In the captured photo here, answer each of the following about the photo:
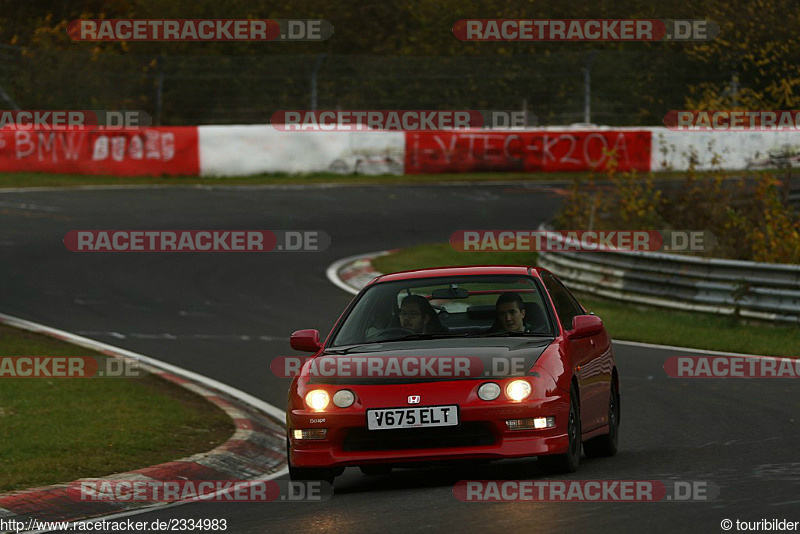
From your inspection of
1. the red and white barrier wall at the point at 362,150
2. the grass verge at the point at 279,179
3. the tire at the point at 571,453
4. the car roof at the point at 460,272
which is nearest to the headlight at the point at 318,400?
the tire at the point at 571,453

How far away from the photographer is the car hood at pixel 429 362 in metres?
8.26

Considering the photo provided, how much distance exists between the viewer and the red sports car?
26.5 feet

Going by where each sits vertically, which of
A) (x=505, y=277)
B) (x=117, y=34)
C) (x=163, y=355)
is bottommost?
(x=163, y=355)

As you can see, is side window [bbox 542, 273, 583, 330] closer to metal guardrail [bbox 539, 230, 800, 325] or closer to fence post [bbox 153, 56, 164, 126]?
metal guardrail [bbox 539, 230, 800, 325]

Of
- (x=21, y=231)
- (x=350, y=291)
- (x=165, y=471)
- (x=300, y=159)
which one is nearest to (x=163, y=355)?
(x=350, y=291)

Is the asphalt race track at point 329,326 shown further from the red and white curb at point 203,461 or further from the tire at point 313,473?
the red and white curb at point 203,461

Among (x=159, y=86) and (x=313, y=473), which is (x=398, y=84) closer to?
(x=159, y=86)

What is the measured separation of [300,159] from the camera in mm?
34625

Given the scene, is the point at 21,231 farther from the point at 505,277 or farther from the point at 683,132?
the point at 505,277

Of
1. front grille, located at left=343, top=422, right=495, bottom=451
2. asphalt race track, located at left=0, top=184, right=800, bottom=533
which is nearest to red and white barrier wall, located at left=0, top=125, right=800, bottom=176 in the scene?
asphalt race track, located at left=0, top=184, right=800, bottom=533

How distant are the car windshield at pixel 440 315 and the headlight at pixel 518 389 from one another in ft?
2.85

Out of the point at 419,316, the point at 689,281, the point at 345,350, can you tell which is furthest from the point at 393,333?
the point at 689,281

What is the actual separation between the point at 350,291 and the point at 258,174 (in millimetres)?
14655

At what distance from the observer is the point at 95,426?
1111 centimetres
